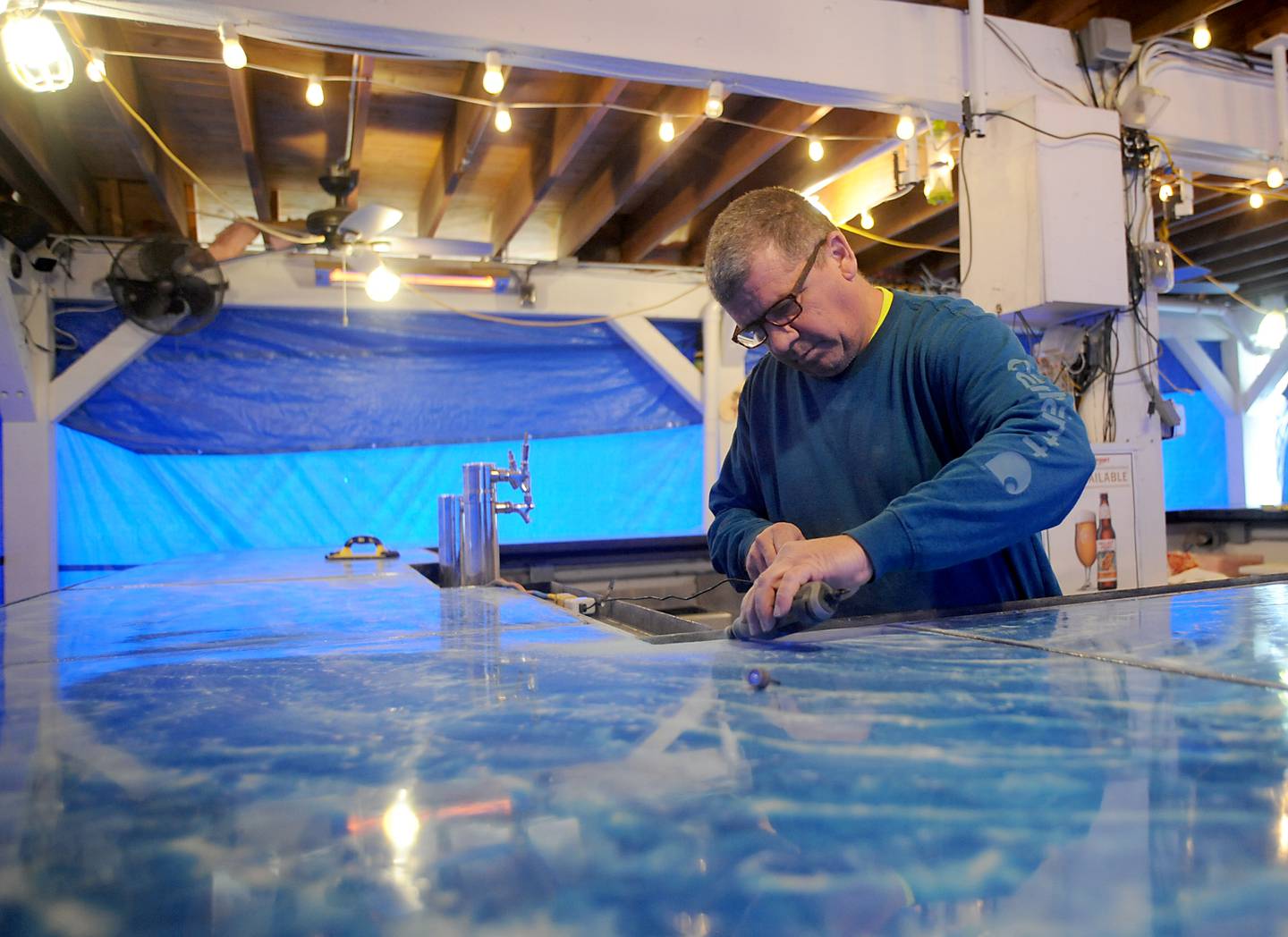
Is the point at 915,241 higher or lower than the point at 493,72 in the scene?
higher

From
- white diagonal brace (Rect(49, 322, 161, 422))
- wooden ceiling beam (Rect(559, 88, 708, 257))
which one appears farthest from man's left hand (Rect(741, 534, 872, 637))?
white diagonal brace (Rect(49, 322, 161, 422))

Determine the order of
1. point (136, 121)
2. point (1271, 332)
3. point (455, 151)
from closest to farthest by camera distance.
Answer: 1. point (136, 121)
2. point (455, 151)
3. point (1271, 332)

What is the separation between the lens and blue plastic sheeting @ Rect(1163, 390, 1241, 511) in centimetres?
813

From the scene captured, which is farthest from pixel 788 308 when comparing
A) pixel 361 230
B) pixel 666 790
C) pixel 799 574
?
pixel 361 230

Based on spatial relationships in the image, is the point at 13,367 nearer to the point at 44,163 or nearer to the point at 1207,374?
the point at 44,163

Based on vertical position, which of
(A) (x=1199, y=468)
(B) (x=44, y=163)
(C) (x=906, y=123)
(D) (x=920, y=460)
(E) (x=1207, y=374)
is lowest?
(D) (x=920, y=460)

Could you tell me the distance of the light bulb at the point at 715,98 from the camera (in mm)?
2982

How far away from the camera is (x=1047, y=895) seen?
417mm

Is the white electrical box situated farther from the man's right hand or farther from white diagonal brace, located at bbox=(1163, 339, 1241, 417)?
white diagonal brace, located at bbox=(1163, 339, 1241, 417)

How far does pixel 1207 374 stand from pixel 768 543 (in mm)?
8066

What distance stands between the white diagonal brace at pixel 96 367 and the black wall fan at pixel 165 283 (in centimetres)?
43

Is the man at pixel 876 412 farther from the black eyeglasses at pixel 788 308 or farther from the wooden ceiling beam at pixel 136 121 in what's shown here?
the wooden ceiling beam at pixel 136 121

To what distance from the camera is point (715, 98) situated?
2.99 meters

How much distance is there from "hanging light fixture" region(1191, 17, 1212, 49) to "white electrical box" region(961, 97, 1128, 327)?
1.38 feet
